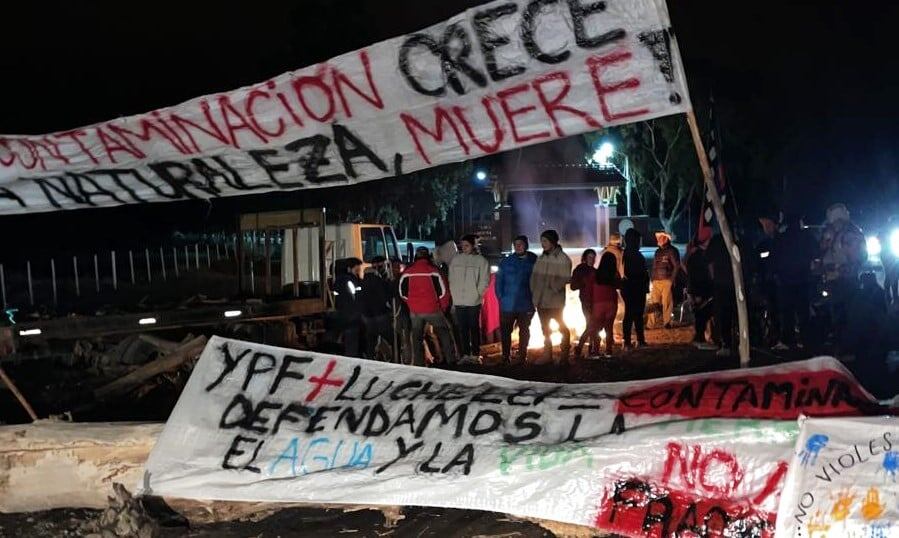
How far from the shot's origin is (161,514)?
5754 millimetres

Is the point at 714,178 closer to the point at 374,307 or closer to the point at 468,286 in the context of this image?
the point at 374,307

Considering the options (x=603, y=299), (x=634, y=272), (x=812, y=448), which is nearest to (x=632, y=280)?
(x=634, y=272)

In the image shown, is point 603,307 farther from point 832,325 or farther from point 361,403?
point 361,403

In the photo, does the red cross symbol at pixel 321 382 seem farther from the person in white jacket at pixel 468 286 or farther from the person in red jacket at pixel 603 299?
the person in red jacket at pixel 603 299

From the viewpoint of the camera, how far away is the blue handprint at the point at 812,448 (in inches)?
169

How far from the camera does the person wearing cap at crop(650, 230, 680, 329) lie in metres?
12.2

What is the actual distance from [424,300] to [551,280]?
1.49m

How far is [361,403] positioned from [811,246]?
260 inches

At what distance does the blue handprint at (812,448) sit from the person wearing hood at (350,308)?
645cm

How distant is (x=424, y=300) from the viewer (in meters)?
10.2

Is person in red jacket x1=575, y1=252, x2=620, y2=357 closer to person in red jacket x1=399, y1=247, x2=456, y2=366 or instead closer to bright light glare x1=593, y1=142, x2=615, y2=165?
person in red jacket x1=399, y1=247, x2=456, y2=366

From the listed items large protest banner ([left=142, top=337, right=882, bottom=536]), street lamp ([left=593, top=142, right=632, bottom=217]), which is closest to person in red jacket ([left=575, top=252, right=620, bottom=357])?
large protest banner ([left=142, top=337, right=882, bottom=536])

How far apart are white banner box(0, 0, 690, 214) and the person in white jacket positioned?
4646 mm

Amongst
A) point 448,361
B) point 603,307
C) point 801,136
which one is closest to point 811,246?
point 603,307
